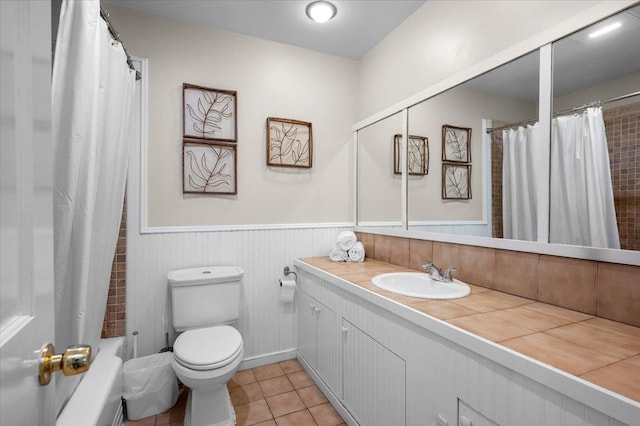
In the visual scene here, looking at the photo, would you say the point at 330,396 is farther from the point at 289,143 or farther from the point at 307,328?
the point at 289,143

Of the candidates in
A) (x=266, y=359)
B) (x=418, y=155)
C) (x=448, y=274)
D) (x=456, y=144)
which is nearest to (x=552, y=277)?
(x=448, y=274)

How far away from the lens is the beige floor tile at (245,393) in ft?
6.45

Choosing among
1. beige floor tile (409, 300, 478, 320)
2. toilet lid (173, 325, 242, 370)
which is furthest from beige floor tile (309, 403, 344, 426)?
beige floor tile (409, 300, 478, 320)

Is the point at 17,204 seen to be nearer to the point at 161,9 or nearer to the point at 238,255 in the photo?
the point at 238,255

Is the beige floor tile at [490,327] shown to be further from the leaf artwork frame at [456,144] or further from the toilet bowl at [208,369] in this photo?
the toilet bowl at [208,369]

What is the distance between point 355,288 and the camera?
5.36 feet

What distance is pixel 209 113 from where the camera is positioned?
7.27ft

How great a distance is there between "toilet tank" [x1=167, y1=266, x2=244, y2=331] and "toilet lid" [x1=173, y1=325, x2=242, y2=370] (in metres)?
0.13

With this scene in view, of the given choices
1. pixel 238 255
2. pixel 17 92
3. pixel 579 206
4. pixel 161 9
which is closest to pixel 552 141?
pixel 579 206

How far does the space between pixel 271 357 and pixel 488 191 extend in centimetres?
194

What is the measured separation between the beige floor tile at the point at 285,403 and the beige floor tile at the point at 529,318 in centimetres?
133

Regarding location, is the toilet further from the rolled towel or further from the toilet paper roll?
the rolled towel

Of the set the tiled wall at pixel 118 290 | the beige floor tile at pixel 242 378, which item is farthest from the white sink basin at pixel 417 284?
the tiled wall at pixel 118 290

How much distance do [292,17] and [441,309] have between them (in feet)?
6.72
